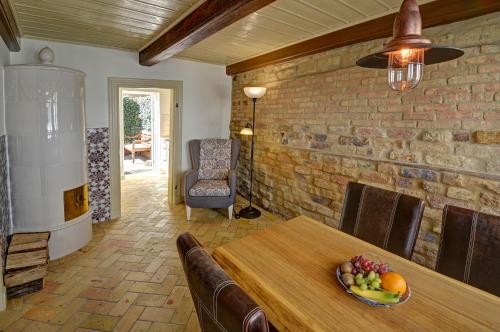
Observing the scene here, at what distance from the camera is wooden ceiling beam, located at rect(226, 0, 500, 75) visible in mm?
1821

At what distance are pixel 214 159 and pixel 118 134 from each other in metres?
1.34

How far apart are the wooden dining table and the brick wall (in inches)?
38.3

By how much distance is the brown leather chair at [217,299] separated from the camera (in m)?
0.63

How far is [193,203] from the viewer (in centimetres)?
361

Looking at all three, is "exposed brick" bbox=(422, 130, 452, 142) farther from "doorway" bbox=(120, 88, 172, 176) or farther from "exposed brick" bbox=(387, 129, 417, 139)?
"doorway" bbox=(120, 88, 172, 176)

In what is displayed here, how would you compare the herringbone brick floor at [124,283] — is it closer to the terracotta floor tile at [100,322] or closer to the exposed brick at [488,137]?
the terracotta floor tile at [100,322]

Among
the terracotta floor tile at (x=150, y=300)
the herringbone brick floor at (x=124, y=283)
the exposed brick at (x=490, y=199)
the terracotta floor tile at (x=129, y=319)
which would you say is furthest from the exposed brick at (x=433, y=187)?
the terracotta floor tile at (x=129, y=319)

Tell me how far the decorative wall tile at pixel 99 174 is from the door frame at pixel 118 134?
5 cm

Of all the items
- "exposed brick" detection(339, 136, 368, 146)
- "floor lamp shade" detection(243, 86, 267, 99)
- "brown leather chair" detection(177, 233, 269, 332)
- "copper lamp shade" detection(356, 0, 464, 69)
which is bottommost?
"brown leather chair" detection(177, 233, 269, 332)

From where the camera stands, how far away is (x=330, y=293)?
3.76 ft

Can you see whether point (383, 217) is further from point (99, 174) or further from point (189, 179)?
point (99, 174)

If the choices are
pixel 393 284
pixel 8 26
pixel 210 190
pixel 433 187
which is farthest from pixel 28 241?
pixel 433 187

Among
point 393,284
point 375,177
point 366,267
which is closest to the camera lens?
point 393,284

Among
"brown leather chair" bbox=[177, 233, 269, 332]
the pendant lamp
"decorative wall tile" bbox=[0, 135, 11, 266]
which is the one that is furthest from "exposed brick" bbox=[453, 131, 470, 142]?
"decorative wall tile" bbox=[0, 135, 11, 266]
